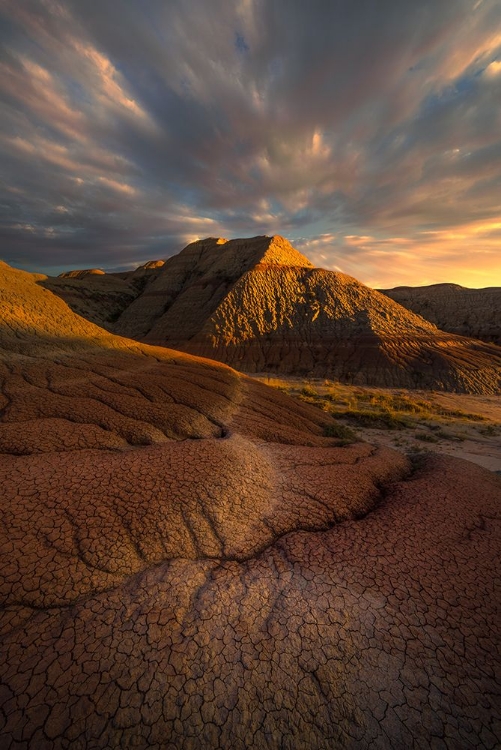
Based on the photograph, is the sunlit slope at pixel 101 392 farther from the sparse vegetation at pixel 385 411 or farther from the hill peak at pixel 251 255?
the hill peak at pixel 251 255

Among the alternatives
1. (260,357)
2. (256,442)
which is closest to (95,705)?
(256,442)

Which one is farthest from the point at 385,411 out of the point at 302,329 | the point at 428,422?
the point at 302,329

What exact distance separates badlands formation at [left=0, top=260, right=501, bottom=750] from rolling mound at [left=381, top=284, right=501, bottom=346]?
58320mm

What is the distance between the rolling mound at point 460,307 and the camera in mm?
53656

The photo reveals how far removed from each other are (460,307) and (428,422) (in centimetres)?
5642

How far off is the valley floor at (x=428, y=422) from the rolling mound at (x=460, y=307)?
3327cm

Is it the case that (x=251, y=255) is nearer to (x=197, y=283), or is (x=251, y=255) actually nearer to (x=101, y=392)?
(x=197, y=283)

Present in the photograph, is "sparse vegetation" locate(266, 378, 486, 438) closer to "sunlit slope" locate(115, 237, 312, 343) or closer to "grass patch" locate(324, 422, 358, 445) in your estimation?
"grass patch" locate(324, 422, 358, 445)

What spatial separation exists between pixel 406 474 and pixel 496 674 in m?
4.62

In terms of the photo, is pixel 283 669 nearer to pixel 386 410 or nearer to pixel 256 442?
pixel 256 442

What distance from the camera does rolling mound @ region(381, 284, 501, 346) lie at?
53.7m

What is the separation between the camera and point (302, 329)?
4462cm

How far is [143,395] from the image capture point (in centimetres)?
858

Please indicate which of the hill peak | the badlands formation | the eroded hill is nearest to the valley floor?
the badlands formation
